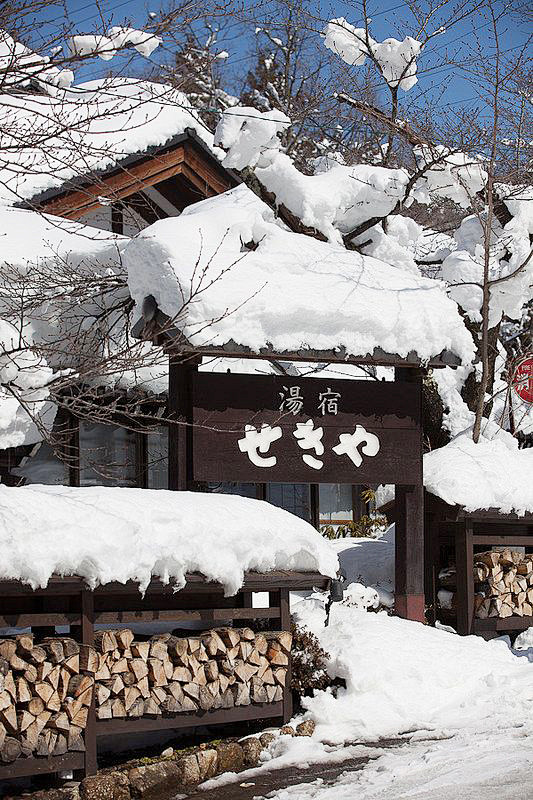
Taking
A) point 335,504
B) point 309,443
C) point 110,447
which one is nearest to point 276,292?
point 309,443

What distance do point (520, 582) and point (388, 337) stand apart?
139 inches

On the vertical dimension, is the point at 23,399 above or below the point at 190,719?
above

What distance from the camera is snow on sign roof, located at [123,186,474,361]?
9.99 metres

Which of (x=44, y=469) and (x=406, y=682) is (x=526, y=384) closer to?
(x=44, y=469)

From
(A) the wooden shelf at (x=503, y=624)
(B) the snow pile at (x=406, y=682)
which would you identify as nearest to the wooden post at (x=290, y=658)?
(B) the snow pile at (x=406, y=682)

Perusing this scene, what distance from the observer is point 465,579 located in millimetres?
11609

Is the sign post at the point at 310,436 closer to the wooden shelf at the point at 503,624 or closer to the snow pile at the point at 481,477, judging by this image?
the snow pile at the point at 481,477

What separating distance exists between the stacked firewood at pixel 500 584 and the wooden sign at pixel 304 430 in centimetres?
143

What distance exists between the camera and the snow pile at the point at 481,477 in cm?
1157

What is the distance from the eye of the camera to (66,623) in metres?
7.47

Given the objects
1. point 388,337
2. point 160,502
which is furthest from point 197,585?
point 388,337

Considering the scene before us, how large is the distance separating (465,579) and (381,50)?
8183 mm

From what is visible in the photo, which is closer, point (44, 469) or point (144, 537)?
point (144, 537)

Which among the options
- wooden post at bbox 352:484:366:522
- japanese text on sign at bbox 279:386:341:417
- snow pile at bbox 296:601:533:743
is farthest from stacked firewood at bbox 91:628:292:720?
wooden post at bbox 352:484:366:522
